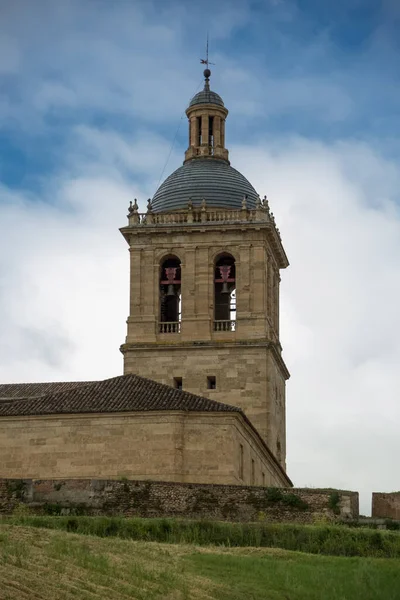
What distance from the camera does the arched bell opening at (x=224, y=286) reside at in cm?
7188

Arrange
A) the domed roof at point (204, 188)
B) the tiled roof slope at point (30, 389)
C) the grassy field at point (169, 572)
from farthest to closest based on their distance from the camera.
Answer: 1. the domed roof at point (204, 188)
2. the tiled roof slope at point (30, 389)
3. the grassy field at point (169, 572)

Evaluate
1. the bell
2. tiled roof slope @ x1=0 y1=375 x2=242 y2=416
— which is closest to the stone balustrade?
the bell

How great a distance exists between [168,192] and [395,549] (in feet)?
117

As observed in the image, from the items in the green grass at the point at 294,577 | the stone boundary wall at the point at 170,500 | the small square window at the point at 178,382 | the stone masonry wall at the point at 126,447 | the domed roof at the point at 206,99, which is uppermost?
the domed roof at the point at 206,99

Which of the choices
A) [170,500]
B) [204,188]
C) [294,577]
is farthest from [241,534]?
[204,188]

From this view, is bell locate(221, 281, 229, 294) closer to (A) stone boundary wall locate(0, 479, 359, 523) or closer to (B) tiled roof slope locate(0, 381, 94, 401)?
(B) tiled roof slope locate(0, 381, 94, 401)

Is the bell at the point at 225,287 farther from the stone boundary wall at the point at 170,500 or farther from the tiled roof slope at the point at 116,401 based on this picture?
the stone boundary wall at the point at 170,500

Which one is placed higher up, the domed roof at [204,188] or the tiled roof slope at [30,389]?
the domed roof at [204,188]

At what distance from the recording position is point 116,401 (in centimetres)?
5562

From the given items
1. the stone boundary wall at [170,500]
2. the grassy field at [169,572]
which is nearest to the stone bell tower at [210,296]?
the stone boundary wall at [170,500]

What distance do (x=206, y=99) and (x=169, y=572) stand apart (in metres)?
45.7

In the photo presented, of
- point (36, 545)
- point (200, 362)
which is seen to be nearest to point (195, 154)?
point (200, 362)

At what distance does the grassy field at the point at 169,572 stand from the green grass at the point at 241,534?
2.44 metres

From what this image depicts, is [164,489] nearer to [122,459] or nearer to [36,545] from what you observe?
[122,459]
